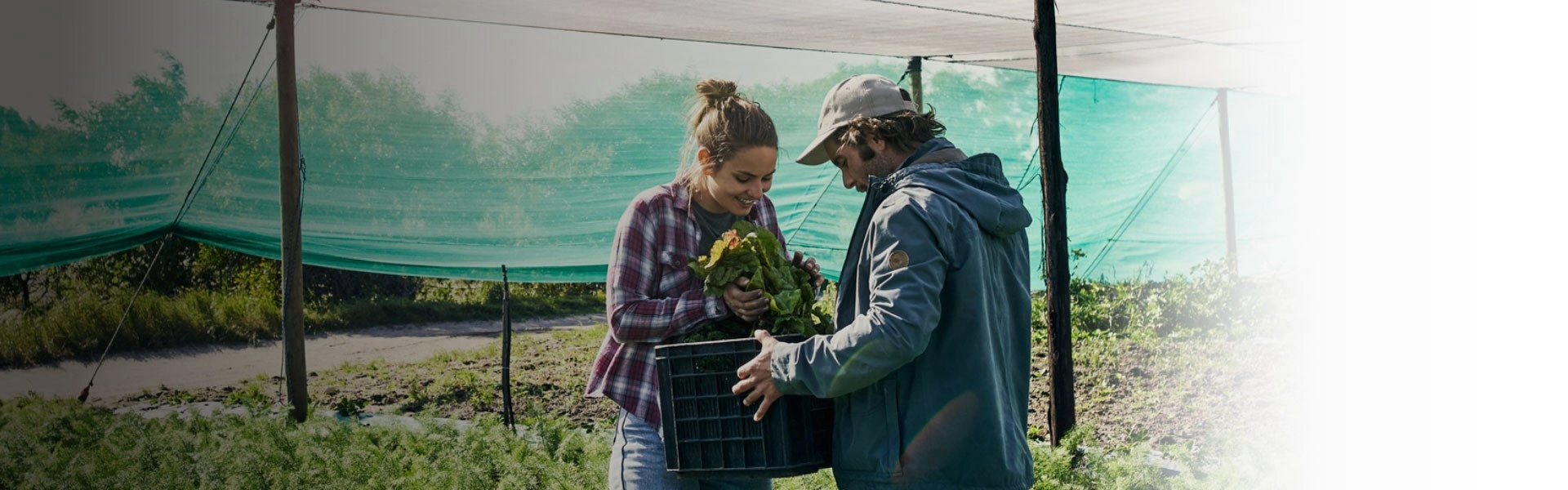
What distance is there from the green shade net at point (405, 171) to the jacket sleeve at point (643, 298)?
6.41 feet

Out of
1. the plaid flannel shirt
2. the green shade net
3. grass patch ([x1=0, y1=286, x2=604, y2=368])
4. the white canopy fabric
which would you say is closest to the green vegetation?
grass patch ([x1=0, y1=286, x2=604, y2=368])

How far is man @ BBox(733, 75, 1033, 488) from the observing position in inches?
75.2

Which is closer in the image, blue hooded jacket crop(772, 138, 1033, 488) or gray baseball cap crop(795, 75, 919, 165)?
blue hooded jacket crop(772, 138, 1033, 488)

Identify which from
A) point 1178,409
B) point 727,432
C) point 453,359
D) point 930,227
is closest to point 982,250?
point 930,227

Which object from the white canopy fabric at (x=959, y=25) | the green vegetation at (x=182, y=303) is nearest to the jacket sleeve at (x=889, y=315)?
the white canopy fabric at (x=959, y=25)

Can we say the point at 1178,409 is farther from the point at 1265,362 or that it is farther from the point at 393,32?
the point at 393,32

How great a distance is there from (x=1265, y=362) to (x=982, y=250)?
519 cm

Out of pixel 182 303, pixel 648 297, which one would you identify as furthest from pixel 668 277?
pixel 182 303

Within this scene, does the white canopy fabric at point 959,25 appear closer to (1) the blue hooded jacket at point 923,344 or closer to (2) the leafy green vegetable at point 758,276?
(2) the leafy green vegetable at point 758,276

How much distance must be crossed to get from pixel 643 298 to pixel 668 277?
95 mm

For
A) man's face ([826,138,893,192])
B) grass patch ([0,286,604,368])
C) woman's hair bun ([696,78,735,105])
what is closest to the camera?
man's face ([826,138,893,192])

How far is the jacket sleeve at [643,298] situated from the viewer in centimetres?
224

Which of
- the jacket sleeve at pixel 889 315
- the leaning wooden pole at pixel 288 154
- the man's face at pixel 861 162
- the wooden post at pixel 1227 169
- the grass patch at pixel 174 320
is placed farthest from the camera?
the wooden post at pixel 1227 169

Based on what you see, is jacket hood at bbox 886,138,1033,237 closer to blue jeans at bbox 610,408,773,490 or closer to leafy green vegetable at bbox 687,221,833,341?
leafy green vegetable at bbox 687,221,833,341
